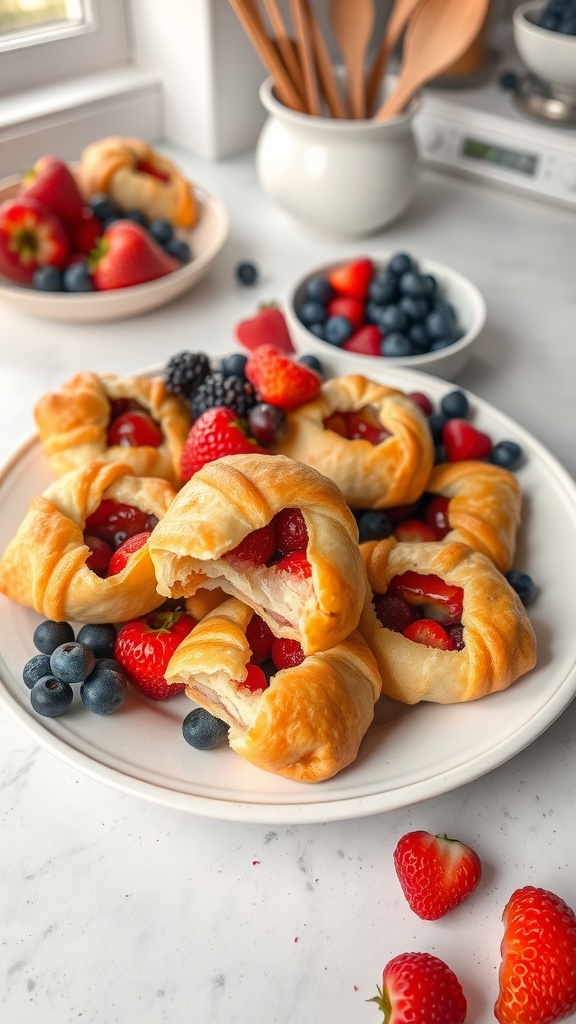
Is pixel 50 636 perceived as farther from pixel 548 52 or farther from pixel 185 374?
pixel 548 52

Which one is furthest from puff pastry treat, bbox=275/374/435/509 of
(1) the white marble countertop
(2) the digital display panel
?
(2) the digital display panel

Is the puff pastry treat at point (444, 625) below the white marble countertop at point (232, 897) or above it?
above

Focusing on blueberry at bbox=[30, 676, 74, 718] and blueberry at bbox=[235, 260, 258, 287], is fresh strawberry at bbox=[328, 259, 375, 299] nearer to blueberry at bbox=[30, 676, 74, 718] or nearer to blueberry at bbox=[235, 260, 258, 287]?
blueberry at bbox=[235, 260, 258, 287]

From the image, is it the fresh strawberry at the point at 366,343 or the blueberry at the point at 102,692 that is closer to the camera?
the blueberry at the point at 102,692

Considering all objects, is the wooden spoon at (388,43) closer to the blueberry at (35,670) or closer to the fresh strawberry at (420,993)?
the blueberry at (35,670)

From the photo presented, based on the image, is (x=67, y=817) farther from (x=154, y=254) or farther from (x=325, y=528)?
(x=154, y=254)

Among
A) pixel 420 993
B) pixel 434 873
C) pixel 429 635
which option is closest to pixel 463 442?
pixel 429 635

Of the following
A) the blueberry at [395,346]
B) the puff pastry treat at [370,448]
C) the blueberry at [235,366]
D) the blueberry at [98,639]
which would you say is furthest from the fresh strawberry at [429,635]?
the blueberry at [395,346]
